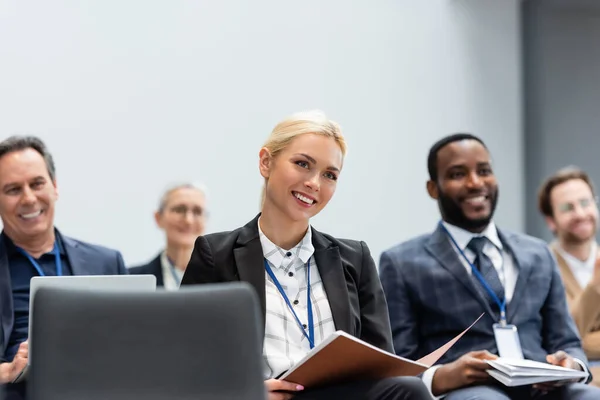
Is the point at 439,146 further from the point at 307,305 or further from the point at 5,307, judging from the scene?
the point at 5,307

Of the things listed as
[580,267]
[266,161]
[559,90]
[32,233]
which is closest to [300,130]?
[266,161]

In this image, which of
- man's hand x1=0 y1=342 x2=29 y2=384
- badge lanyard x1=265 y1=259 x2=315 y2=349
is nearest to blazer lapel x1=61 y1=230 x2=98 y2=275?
man's hand x1=0 y1=342 x2=29 y2=384

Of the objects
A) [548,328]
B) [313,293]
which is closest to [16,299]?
[313,293]

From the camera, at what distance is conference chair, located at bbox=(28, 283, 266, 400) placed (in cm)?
166

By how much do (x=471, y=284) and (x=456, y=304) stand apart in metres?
0.09

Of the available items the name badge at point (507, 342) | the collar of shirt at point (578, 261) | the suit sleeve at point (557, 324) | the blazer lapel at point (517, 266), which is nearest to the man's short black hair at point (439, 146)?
the blazer lapel at point (517, 266)

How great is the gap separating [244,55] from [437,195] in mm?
2609

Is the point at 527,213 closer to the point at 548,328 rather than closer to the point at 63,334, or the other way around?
the point at 548,328

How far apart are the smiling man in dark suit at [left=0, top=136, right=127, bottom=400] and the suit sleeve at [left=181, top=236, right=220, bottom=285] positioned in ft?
3.20

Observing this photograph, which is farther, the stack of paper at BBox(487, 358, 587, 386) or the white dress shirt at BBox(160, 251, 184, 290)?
the white dress shirt at BBox(160, 251, 184, 290)

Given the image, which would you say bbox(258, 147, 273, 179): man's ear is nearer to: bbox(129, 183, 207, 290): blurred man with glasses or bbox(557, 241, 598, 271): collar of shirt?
bbox(129, 183, 207, 290): blurred man with glasses

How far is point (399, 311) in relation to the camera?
10.5 feet

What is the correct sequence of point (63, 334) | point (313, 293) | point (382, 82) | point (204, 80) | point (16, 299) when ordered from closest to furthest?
1. point (63, 334)
2. point (313, 293)
3. point (16, 299)
4. point (204, 80)
5. point (382, 82)

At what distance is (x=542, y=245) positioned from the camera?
340 cm
